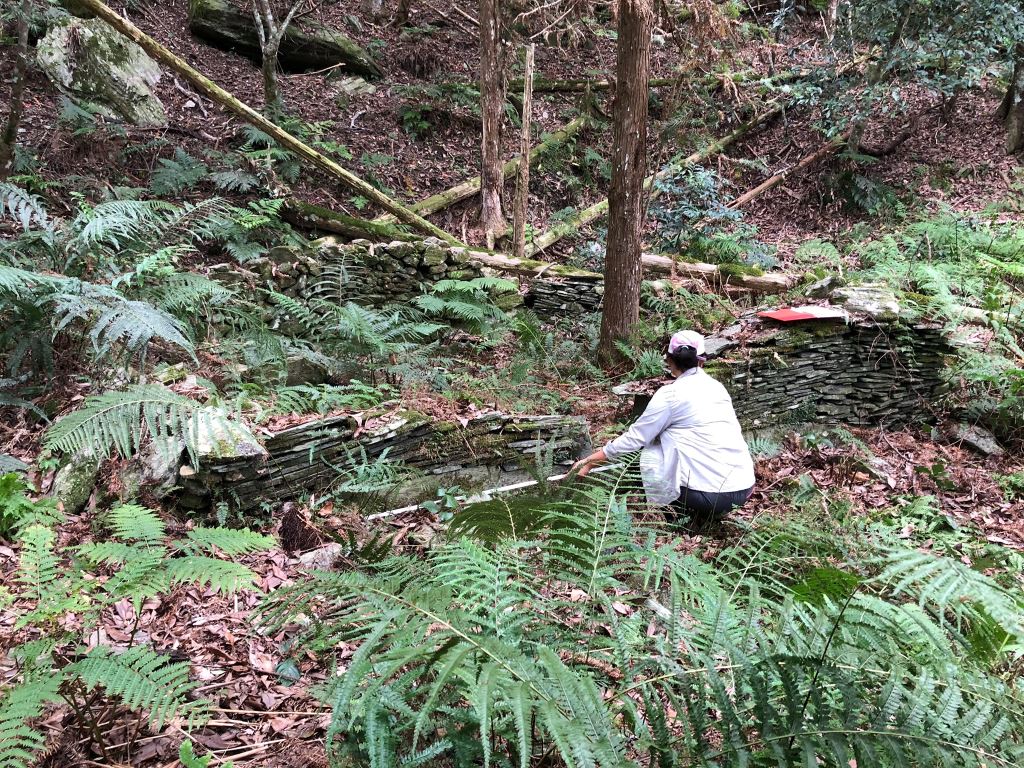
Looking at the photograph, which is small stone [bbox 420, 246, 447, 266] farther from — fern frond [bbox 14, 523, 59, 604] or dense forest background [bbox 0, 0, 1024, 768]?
fern frond [bbox 14, 523, 59, 604]

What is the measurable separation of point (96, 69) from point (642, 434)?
383 inches

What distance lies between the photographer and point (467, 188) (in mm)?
10461

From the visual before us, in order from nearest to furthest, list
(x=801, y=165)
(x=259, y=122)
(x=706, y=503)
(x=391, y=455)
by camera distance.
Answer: (x=706, y=503), (x=391, y=455), (x=259, y=122), (x=801, y=165)

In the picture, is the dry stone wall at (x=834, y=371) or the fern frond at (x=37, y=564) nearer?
the fern frond at (x=37, y=564)

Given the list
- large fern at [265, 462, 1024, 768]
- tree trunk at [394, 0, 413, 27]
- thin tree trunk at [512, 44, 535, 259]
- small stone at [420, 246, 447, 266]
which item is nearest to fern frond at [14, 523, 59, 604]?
large fern at [265, 462, 1024, 768]

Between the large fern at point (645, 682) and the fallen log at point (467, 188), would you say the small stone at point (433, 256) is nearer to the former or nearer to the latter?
the fallen log at point (467, 188)

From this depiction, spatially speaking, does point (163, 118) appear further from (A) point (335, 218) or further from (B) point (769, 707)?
(B) point (769, 707)

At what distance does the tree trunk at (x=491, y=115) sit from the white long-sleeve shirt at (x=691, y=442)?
6.48 meters

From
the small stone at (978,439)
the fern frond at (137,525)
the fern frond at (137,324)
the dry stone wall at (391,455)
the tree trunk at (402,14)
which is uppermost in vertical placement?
the tree trunk at (402,14)

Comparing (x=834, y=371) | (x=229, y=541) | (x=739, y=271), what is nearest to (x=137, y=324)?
(x=229, y=541)

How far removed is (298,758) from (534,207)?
413 inches

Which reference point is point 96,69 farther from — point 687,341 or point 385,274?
point 687,341

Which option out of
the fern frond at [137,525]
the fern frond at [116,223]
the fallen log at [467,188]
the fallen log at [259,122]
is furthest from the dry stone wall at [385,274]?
the fern frond at [137,525]

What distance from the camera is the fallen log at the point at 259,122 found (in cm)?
809
